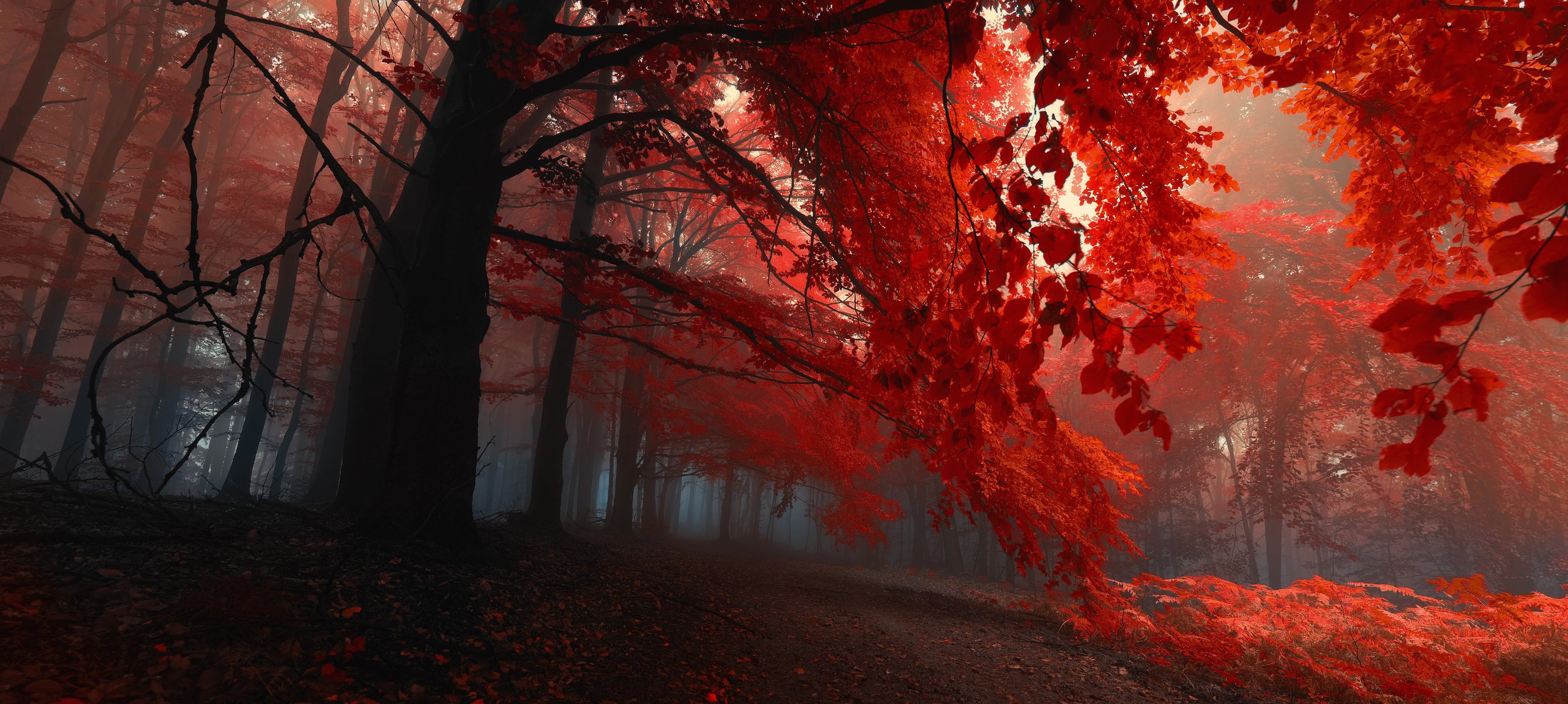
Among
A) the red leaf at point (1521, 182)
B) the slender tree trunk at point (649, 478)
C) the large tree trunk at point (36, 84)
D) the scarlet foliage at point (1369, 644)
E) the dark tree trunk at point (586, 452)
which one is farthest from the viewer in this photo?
the dark tree trunk at point (586, 452)

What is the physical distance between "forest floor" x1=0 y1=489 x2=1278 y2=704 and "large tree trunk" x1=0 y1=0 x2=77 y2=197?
10.0 m

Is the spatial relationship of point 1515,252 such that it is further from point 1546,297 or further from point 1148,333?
point 1148,333

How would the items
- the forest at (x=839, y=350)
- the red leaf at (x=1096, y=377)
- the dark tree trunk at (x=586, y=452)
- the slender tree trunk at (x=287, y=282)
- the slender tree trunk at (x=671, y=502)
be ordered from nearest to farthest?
the red leaf at (x=1096, y=377) < the forest at (x=839, y=350) < the slender tree trunk at (x=287, y=282) < the dark tree trunk at (x=586, y=452) < the slender tree trunk at (x=671, y=502)

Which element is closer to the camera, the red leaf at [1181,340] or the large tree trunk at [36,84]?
the red leaf at [1181,340]

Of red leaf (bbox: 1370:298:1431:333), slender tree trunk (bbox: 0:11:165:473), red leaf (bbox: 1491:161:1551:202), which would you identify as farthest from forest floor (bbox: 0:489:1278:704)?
slender tree trunk (bbox: 0:11:165:473)

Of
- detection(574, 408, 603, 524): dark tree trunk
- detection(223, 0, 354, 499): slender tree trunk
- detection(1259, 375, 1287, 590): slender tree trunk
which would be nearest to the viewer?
detection(223, 0, 354, 499): slender tree trunk

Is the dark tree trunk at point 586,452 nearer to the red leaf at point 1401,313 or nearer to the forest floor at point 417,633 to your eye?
the forest floor at point 417,633

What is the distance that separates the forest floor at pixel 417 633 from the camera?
2.44 metres

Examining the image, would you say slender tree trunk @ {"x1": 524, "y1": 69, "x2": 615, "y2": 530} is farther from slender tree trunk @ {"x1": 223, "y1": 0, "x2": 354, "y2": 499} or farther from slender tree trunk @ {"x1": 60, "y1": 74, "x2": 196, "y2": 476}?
slender tree trunk @ {"x1": 60, "y1": 74, "x2": 196, "y2": 476}

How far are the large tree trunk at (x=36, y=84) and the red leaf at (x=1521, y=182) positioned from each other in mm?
16317

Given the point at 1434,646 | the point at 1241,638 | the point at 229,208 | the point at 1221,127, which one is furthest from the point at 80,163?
the point at 1221,127

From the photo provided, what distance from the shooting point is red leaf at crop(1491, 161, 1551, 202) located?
1.30 m

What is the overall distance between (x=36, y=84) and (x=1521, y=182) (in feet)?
57.1

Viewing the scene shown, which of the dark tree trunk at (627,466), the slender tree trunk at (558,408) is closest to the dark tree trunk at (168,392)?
the dark tree trunk at (627,466)
